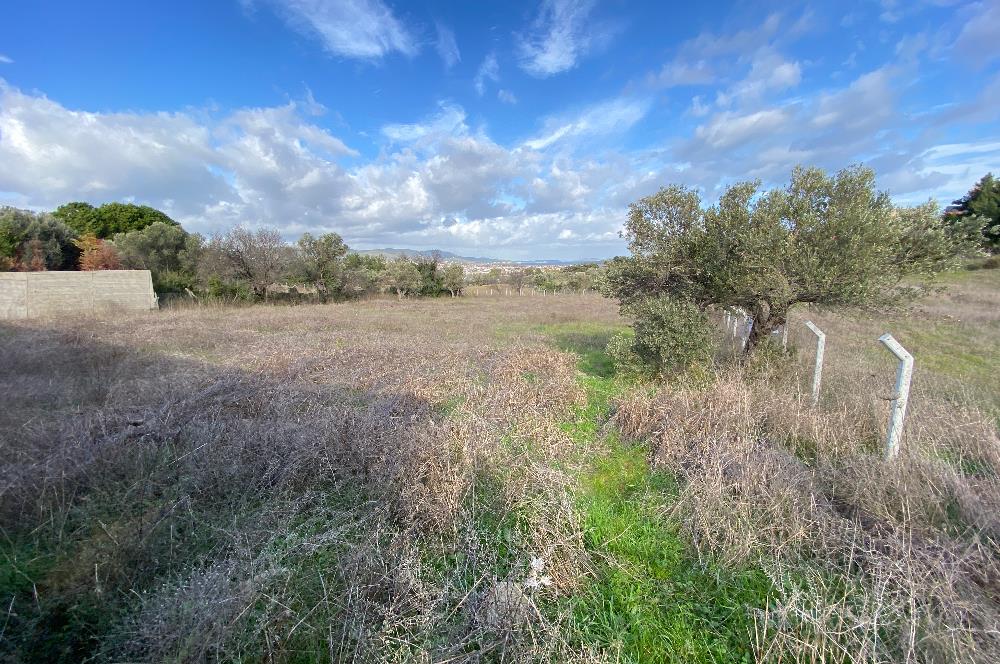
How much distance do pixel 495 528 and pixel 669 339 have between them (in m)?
5.69

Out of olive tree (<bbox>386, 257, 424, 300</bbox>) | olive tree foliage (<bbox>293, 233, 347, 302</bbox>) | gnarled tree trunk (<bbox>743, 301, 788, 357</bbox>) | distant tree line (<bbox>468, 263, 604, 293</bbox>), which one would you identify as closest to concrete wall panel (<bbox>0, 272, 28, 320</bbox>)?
olive tree foliage (<bbox>293, 233, 347, 302</bbox>)

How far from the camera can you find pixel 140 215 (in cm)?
3356

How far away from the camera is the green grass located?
7.47 ft

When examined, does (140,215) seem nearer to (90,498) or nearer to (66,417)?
(66,417)

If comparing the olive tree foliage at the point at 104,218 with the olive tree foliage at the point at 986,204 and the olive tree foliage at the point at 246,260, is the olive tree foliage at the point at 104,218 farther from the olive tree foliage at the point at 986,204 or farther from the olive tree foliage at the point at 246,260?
the olive tree foliage at the point at 986,204

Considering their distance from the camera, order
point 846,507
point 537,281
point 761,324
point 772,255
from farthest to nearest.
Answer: point 537,281, point 761,324, point 772,255, point 846,507

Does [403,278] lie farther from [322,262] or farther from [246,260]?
[246,260]

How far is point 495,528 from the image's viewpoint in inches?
120

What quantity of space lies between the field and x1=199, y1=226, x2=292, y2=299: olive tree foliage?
67.4 feet

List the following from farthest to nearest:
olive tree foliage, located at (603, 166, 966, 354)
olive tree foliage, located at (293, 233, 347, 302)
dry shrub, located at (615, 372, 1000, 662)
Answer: olive tree foliage, located at (293, 233, 347, 302)
olive tree foliage, located at (603, 166, 966, 354)
dry shrub, located at (615, 372, 1000, 662)

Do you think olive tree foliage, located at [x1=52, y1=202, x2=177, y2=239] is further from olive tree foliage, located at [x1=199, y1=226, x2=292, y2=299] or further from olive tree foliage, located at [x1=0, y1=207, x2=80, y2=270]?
olive tree foliage, located at [x1=199, y1=226, x2=292, y2=299]

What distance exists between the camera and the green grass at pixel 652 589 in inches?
89.6

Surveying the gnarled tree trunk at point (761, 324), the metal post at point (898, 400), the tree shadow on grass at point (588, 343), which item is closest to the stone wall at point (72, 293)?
the tree shadow on grass at point (588, 343)

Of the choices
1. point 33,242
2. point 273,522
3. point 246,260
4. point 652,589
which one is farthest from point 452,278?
point 652,589
